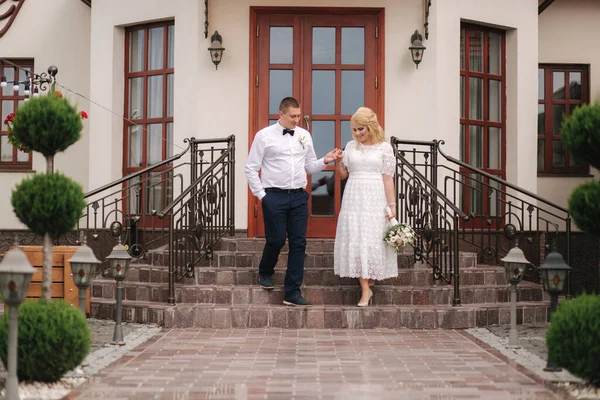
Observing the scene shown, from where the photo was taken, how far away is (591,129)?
6086 millimetres

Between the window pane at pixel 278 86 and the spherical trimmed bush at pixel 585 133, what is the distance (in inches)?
239

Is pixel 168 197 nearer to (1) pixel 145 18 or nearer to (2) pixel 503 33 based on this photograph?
(1) pixel 145 18

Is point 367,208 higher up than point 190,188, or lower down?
lower down

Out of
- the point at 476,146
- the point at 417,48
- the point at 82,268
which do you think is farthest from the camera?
the point at 476,146

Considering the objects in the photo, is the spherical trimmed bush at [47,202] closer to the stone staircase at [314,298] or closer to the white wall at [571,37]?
the stone staircase at [314,298]

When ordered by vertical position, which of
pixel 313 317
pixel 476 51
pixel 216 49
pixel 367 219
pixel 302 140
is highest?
pixel 476 51

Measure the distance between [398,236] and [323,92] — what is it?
330 cm

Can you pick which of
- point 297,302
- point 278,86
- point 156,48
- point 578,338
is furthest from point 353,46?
point 578,338

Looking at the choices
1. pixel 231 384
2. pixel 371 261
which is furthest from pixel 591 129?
pixel 371 261

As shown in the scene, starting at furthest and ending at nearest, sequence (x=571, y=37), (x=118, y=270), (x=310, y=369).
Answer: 1. (x=571, y=37)
2. (x=118, y=270)
3. (x=310, y=369)

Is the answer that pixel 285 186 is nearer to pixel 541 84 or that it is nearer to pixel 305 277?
pixel 305 277

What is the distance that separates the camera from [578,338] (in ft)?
19.5

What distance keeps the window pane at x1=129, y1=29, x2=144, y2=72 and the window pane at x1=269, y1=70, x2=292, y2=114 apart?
2019 mm

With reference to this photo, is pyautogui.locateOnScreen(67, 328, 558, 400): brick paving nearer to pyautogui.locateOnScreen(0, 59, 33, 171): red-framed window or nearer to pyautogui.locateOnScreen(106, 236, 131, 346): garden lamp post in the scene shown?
pyautogui.locateOnScreen(106, 236, 131, 346): garden lamp post
